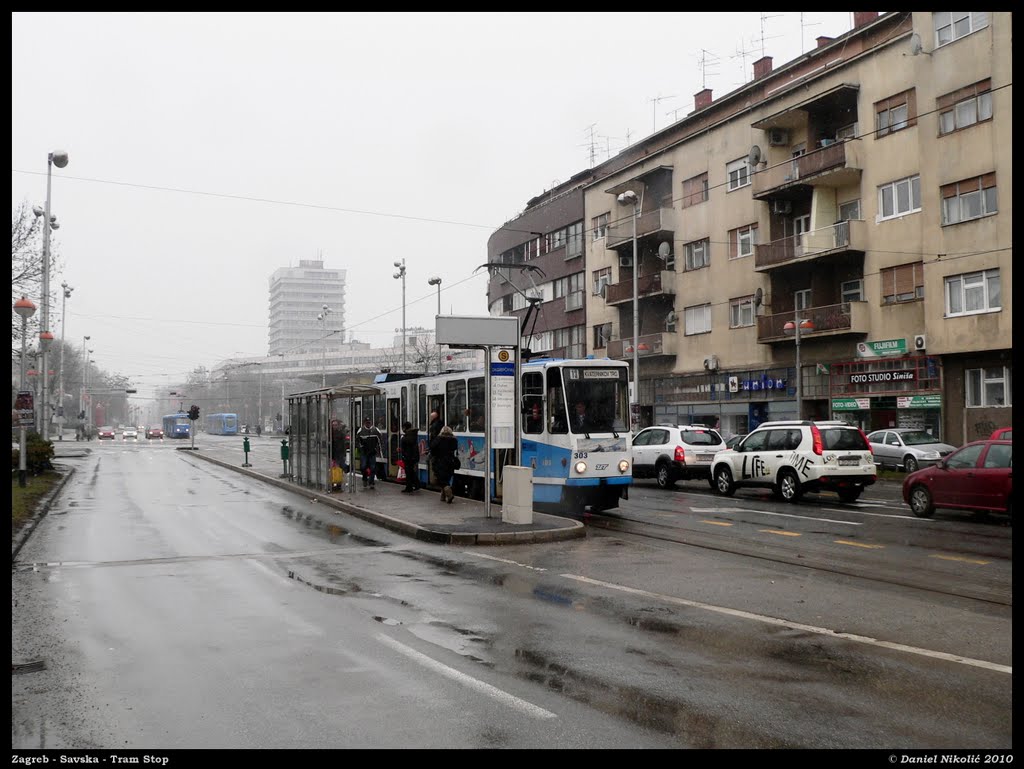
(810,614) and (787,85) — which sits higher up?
(787,85)

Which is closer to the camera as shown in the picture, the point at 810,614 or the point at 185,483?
the point at 810,614

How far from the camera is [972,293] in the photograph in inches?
1158

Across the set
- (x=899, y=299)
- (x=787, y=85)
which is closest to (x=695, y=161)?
(x=787, y=85)

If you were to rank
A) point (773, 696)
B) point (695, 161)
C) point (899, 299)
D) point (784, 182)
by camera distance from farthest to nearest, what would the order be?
point (695, 161)
point (784, 182)
point (899, 299)
point (773, 696)

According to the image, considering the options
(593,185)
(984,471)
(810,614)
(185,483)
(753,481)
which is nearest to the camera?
(810,614)

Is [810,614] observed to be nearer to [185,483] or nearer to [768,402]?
[185,483]

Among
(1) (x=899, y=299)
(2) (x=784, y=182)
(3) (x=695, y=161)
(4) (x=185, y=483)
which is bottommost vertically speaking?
(4) (x=185, y=483)

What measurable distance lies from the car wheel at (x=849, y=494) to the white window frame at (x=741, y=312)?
20.4 m

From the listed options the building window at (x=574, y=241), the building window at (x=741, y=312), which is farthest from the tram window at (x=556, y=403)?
the building window at (x=574, y=241)

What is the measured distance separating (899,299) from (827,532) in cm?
2059

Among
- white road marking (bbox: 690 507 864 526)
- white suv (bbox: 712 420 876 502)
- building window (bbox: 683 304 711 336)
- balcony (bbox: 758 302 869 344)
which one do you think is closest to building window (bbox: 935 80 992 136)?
balcony (bbox: 758 302 869 344)

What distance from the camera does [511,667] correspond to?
6445 mm

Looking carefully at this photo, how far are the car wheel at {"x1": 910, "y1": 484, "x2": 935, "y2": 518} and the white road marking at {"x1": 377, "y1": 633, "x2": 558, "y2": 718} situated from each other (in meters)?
12.4

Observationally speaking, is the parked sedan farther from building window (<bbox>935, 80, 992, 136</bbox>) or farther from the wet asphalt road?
the wet asphalt road
